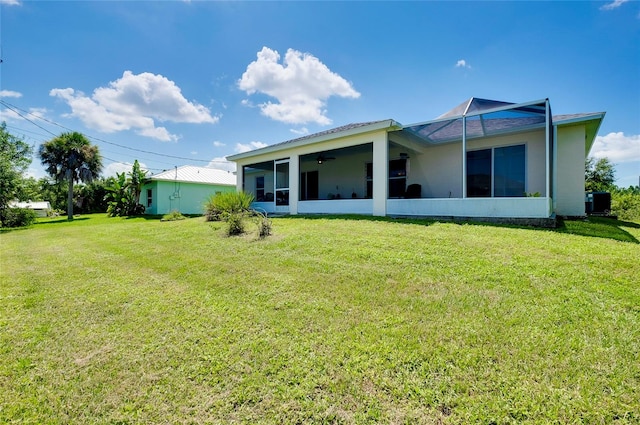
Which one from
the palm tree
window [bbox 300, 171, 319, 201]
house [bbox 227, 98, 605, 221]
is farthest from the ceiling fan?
the palm tree

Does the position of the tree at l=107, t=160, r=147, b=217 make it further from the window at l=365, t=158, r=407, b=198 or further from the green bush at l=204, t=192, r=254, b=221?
the window at l=365, t=158, r=407, b=198

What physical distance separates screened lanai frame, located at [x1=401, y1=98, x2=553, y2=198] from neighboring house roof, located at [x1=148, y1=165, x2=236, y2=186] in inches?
738

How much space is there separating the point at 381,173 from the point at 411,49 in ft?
15.7

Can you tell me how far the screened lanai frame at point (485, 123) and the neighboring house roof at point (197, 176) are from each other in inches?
738

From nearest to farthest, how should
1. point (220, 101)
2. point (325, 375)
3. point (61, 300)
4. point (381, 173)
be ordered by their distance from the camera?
point (325, 375) → point (61, 300) → point (381, 173) → point (220, 101)

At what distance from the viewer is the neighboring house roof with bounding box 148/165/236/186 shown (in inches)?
891

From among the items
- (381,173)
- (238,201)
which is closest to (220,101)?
(238,201)

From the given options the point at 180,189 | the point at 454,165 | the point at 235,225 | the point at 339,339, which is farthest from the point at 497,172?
the point at 180,189

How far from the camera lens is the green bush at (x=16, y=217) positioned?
17.4 metres

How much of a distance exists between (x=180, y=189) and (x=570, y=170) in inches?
934

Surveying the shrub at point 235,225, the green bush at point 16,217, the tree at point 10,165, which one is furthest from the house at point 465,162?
the green bush at point 16,217

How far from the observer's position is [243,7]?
1017cm

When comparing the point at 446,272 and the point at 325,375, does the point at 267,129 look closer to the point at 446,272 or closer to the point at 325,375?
the point at 446,272

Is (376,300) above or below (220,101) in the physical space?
below
